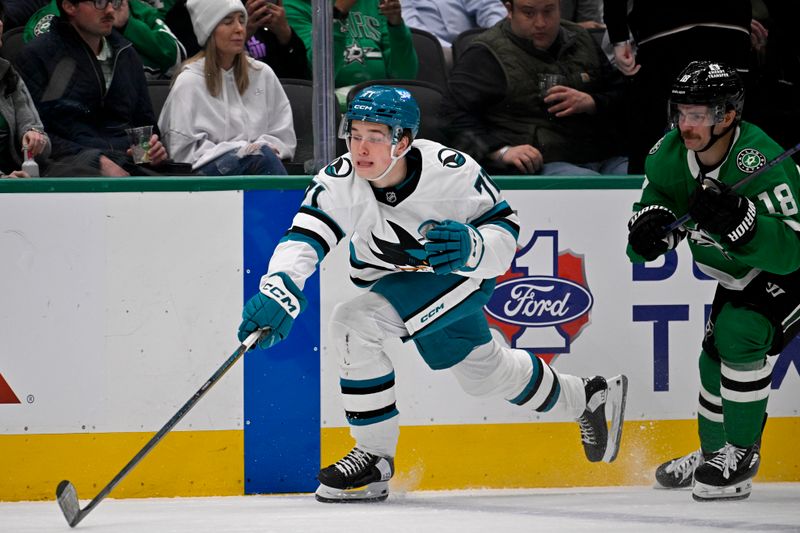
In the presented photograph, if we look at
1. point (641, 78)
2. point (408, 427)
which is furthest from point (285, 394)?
point (641, 78)

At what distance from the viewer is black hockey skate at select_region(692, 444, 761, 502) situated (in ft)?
11.1

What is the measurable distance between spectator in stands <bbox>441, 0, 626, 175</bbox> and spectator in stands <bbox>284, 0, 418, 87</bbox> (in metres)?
0.19

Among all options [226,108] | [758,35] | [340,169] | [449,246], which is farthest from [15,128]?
[758,35]

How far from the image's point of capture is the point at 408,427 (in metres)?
3.76

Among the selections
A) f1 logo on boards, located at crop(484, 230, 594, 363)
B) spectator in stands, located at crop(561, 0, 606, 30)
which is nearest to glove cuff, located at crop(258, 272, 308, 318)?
f1 logo on boards, located at crop(484, 230, 594, 363)

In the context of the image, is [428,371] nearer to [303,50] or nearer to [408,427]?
[408,427]

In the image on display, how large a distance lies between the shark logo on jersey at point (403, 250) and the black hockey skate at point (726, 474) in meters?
0.96

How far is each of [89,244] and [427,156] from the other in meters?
1.04

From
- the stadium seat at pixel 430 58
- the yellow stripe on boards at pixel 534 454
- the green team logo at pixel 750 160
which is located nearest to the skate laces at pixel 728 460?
the yellow stripe on boards at pixel 534 454

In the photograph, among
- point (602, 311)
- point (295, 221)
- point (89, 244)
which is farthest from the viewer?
point (602, 311)

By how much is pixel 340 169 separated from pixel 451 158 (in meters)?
0.31

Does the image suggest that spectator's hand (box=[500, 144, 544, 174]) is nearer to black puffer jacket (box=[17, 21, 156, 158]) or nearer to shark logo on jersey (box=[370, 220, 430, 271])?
shark logo on jersey (box=[370, 220, 430, 271])

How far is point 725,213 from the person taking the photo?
10.2 ft

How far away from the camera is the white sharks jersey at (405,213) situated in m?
3.26
